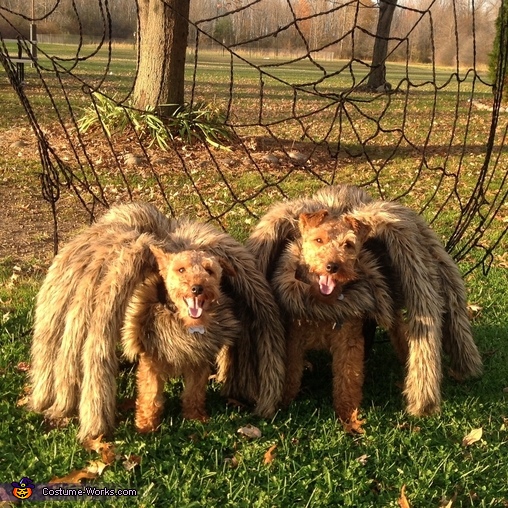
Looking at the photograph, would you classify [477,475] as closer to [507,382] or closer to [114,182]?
[507,382]

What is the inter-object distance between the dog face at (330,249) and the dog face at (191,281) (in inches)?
19.2

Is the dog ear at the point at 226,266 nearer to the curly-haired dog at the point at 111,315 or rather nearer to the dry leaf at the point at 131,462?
the curly-haired dog at the point at 111,315

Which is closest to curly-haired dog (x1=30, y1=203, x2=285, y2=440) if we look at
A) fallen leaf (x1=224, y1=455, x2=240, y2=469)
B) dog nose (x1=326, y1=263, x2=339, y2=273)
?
fallen leaf (x1=224, y1=455, x2=240, y2=469)

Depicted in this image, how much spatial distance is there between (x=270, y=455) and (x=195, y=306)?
937 mm

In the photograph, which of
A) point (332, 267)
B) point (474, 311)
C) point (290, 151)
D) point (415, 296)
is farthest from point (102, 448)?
point (290, 151)

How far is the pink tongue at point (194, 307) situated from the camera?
9.04ft

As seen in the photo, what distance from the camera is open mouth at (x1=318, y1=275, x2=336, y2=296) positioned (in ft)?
9.78

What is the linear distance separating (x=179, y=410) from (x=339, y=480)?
1011mm

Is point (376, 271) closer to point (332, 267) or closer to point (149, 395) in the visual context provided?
point (332, 267)

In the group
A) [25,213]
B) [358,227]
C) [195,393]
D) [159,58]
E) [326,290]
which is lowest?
[195,393]

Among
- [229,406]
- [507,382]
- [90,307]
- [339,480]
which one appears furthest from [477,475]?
[90,307]

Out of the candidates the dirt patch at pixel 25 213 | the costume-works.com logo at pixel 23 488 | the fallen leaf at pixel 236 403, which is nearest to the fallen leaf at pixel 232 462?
the fallen leaf at pixel 236 403

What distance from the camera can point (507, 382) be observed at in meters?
3.98

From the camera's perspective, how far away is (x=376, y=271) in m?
3.33
